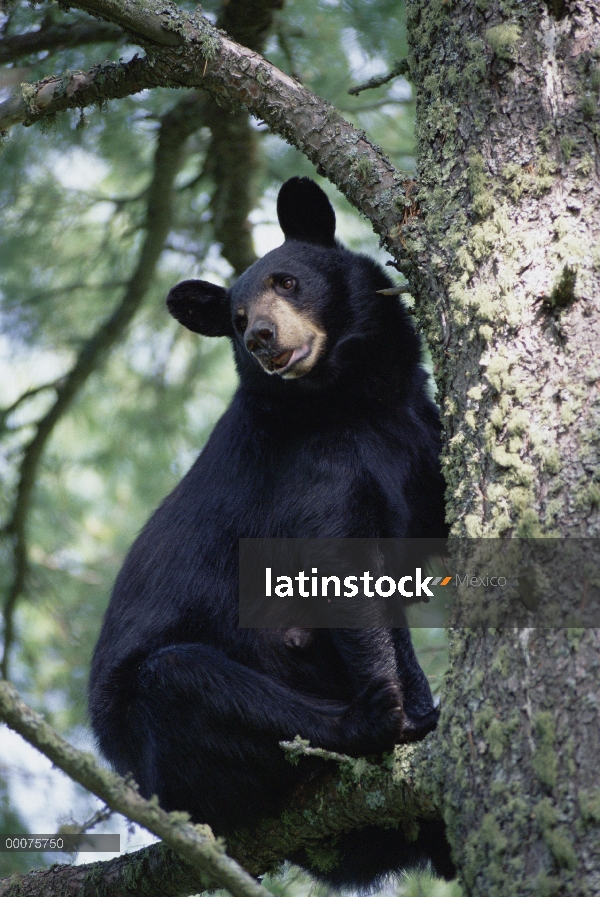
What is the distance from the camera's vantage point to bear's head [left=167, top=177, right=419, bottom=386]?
3920 mm

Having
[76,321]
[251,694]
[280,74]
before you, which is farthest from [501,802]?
[76,321]

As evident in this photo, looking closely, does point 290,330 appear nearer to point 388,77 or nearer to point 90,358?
point 388,77

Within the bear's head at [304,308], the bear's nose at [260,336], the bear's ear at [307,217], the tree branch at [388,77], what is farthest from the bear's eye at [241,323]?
the tree branch at [388,77]

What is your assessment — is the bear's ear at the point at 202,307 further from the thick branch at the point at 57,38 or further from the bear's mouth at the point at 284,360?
the thick branch at the point at 57,38

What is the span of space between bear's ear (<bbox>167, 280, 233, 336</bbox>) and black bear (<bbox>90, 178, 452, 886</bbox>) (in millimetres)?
12

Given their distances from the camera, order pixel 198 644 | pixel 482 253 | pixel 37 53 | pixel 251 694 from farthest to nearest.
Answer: pixel 37 53 → pixel 198 644 → pixel 251 694 → pixel 482 253

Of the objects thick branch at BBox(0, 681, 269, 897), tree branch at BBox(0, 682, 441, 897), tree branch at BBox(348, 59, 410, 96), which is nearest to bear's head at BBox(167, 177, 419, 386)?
tree branch at BBox(348, 59, 410, 96)

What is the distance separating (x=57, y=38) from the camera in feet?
15.9

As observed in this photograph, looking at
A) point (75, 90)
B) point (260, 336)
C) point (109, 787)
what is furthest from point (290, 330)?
A: point (109, 787)

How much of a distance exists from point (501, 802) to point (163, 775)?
167 cm

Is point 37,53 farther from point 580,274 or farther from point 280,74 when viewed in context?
point 580,274

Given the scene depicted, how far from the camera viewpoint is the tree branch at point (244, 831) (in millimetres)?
2062

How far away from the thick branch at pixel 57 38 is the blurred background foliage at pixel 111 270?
0.5 inches

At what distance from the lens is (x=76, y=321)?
A: 248 inches
